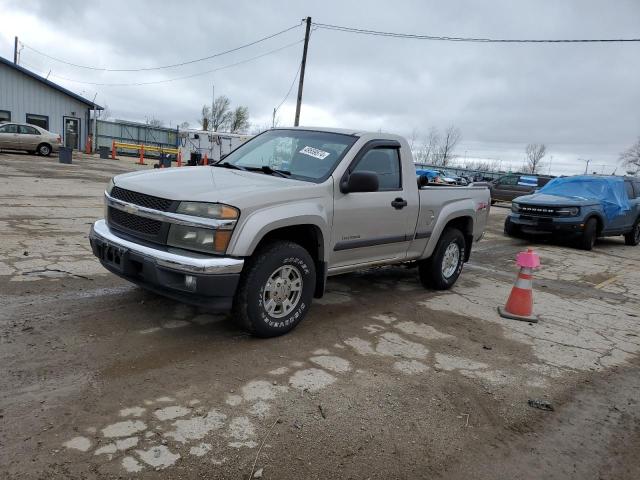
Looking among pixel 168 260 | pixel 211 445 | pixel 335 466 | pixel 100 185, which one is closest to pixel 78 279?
pixel 168 260

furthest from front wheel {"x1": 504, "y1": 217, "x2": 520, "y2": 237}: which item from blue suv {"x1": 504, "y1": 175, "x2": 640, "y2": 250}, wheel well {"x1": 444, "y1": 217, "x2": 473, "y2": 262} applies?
wheel well {"x1": 444, "y1": 217, "x2": 473, "y2": 262}

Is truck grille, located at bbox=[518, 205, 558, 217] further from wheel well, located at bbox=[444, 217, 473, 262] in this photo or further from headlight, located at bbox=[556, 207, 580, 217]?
wheel well, located at bbox=[444, 217, 473, 262]

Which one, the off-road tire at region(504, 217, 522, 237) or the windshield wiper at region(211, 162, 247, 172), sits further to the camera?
the off-road tire at region(504, 217, 522, 237)

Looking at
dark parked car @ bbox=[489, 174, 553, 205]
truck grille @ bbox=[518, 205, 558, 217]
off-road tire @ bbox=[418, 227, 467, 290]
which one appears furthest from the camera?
dark parked car @ bbox=[489, 174, 553, 205]

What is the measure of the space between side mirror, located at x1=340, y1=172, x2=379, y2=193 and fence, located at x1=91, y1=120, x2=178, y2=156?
34168 millimetres

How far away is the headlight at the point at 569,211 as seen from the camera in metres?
11.0

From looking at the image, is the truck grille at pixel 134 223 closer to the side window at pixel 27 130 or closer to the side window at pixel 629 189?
the side window at pixel 629 189

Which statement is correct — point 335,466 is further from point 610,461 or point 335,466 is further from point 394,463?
point 610,461

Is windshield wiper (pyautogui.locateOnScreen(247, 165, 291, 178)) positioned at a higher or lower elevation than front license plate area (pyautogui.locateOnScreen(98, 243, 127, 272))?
higher

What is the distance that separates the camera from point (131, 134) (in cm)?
3806

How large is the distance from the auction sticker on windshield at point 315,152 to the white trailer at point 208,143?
29.6 meters

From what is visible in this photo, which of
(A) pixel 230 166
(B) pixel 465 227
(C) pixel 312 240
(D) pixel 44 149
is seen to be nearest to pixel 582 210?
(B) pixel 465 227

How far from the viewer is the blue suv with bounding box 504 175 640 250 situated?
36.2ft

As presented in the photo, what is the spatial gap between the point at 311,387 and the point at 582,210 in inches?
384
